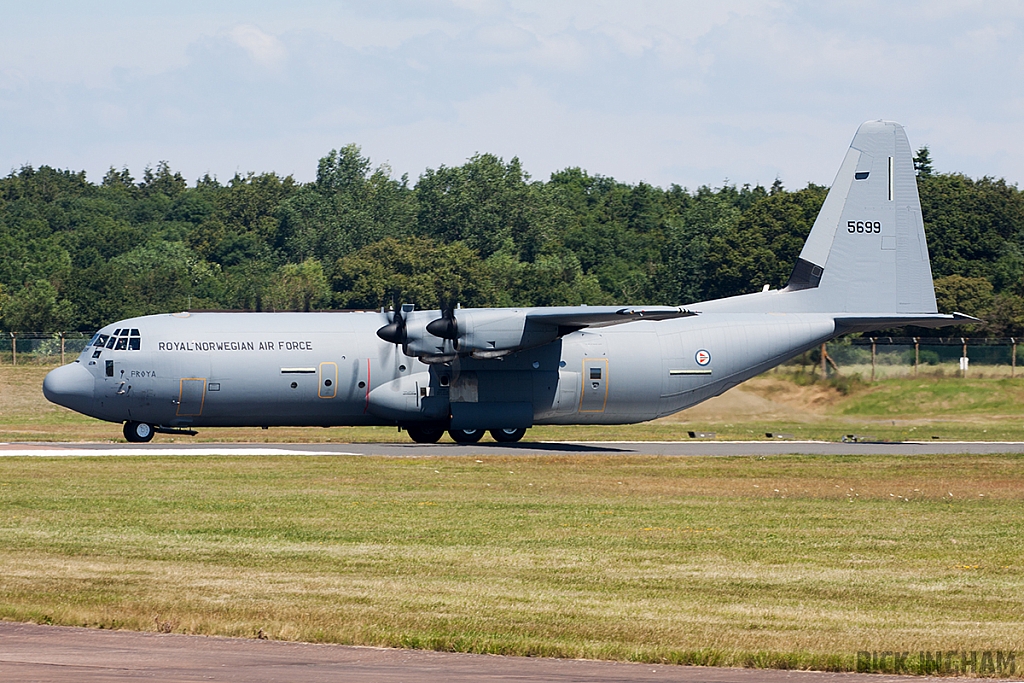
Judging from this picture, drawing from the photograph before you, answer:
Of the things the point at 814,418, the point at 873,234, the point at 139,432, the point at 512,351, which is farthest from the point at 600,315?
the point at 139,432

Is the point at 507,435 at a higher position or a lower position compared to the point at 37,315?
lower

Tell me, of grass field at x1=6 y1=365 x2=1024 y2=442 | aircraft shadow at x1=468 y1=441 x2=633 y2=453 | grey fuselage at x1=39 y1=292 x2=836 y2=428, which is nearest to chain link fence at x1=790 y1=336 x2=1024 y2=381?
grass field at x1=6 y1=365 x2=1024 y2=442

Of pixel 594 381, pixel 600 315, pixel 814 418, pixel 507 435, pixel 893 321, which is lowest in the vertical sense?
pixel 814 418

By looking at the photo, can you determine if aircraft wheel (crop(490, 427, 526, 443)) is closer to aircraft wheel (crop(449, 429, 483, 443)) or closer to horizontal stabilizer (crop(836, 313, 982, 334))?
aircraft wheel (crop(449, 429, 483, 443))

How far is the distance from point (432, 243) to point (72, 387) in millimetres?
60917

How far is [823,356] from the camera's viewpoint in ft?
141

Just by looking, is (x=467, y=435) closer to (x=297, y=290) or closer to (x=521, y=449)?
(x=521, y=449)

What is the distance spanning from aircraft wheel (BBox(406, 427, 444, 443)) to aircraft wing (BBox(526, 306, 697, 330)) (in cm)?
479

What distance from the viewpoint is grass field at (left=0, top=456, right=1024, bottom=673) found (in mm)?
12430

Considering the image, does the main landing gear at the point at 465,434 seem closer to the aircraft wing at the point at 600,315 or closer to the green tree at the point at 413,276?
the aircraft wing at the point at 600,315

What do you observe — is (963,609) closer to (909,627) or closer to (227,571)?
(909,627)

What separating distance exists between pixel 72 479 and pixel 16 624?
14.7 metres

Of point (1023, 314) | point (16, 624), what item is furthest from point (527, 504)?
point (1023, 314)

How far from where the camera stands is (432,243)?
309 ft
